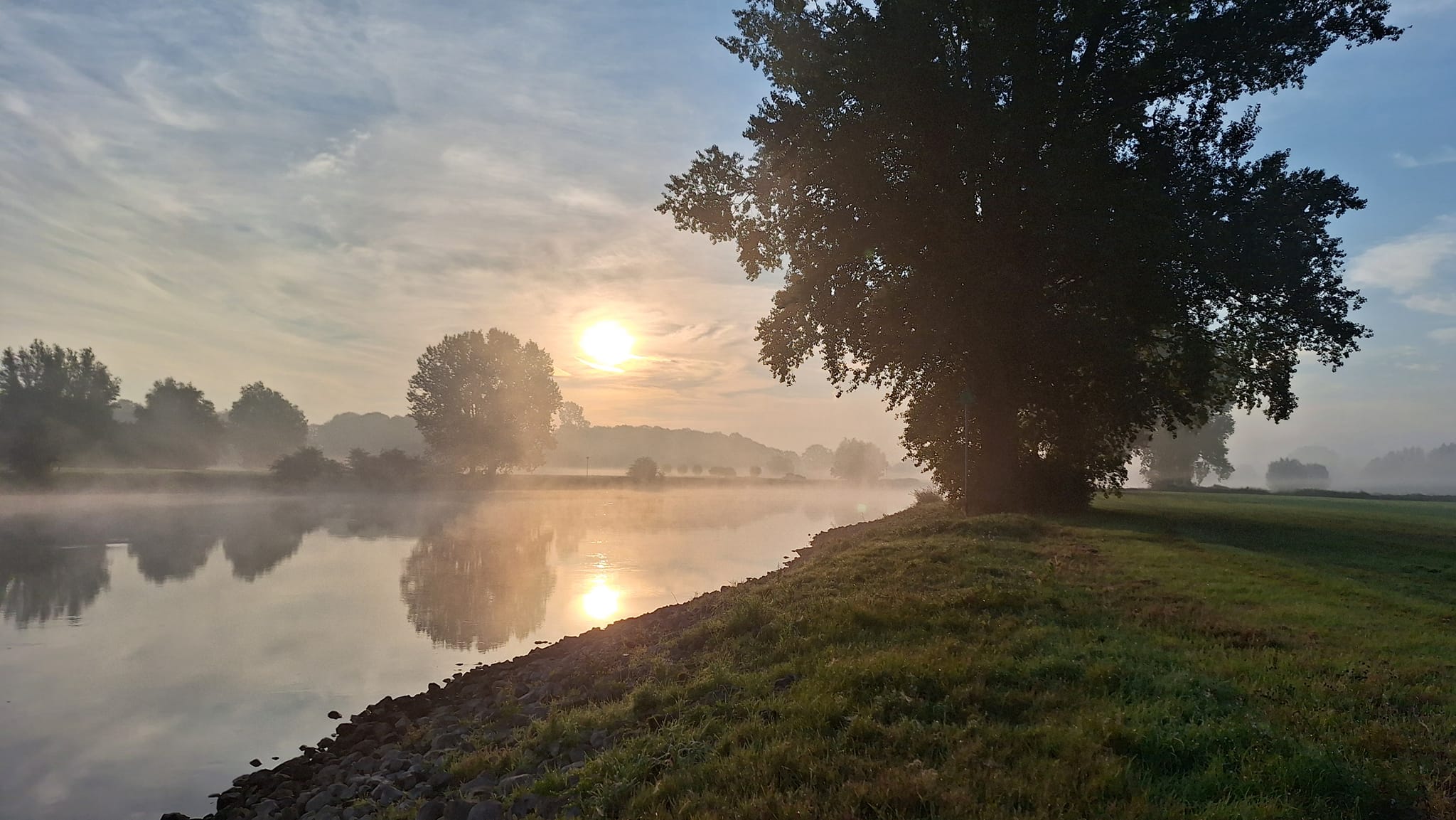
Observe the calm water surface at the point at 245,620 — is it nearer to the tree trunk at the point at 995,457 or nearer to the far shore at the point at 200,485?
the tree trunk at the point at 995,457

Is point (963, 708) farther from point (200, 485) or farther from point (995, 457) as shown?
point (200, 485)

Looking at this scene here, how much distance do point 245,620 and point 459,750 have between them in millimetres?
15096

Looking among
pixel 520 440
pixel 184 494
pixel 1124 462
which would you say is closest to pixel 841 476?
pixel 520 440

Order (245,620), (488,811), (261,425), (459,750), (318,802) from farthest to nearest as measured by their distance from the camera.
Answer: (261,425), (245,620), (459,750), (318,802), (488,811)

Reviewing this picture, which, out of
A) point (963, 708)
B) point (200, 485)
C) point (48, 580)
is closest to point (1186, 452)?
point (963, 708)

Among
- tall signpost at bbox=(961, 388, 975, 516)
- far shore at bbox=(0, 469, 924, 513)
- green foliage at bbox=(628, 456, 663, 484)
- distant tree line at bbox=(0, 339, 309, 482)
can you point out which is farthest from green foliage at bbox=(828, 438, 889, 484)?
tall signpost at bbox=(961, 388, 975, 516)

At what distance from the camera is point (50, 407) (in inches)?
2945

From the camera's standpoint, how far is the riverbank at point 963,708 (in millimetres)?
6078

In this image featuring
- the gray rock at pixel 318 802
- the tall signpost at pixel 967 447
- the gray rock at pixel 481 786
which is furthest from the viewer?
the tall signpost at pixel 967 447

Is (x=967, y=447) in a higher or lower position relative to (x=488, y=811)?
higher

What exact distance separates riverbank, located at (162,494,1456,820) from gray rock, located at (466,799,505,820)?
0.13 ft

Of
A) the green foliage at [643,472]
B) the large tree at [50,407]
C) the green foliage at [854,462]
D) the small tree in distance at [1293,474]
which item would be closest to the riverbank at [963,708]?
the large tree at [50,407]

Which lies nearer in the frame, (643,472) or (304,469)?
(304,469)

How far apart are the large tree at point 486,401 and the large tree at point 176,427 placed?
35.0 meters
